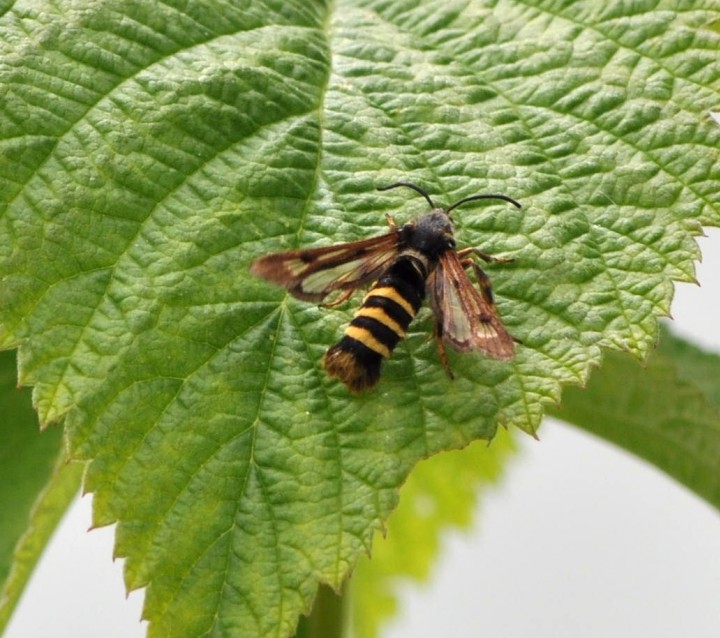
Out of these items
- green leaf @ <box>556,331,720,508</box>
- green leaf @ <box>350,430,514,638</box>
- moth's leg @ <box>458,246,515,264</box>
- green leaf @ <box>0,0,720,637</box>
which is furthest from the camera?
green leaf @ <box>350,430,514,638</box>

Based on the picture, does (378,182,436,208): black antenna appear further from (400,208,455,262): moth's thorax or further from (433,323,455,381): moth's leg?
(433,323,455,381): moth's leg

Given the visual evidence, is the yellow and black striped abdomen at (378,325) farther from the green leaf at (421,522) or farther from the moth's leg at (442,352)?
the green leaf at (421,522)

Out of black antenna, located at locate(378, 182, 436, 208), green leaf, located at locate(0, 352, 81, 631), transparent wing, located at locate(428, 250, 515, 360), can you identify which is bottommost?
green leaf, located at locate(0, 352, 81, 631)

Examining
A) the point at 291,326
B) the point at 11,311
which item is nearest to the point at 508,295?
the point at 291,326

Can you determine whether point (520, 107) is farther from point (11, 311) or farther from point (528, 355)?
point (11, 311)

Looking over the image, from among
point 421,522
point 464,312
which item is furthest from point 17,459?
point 421,522

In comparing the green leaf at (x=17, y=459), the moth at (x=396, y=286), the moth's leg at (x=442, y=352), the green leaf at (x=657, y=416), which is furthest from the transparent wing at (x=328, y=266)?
the green leaf at (x=17, y=459)

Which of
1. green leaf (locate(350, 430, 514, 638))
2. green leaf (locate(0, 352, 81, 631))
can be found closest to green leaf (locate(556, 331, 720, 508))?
green leaf (locate(350, 430, 514, 638))

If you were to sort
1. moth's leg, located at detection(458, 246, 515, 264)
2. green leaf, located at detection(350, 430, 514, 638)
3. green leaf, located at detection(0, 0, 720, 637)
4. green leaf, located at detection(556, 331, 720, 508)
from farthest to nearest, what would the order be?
1. green leaf, located at detection(350, 430, 514, 638)
2. green leaf, located at detection(556, 331, 720, 508)
3. moth's leg, located at detection(458, 246, 515, 264)
4. green leaf, located at detection(0, 0, 720, 637)
